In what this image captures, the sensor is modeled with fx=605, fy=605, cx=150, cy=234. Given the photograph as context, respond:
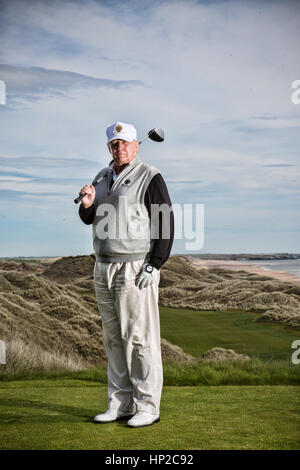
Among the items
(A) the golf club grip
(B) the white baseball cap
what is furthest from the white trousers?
(B) the white baseball cap

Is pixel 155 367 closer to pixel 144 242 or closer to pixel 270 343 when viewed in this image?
pixel 144 242

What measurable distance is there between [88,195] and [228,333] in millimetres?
4652

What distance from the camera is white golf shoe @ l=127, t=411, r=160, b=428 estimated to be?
415cm

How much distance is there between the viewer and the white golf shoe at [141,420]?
4152 mm

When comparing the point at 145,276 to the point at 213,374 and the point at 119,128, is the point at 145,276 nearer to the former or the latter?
the point at 119,128

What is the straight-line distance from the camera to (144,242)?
14.5 ft

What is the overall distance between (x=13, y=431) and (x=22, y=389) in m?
1.65

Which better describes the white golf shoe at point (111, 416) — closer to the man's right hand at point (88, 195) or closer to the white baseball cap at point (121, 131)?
the man's right hand at point (88, 195)

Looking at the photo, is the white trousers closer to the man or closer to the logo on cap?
the man

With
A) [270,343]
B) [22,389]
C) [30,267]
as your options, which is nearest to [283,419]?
[22,389]

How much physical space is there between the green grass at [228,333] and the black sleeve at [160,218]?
3.58 meters

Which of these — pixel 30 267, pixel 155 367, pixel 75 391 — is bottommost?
pixel 75 391

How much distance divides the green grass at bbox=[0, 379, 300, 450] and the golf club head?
2.12m

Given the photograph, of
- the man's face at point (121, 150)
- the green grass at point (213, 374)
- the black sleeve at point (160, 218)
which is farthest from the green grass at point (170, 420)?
the man's face at point (121, 150)
